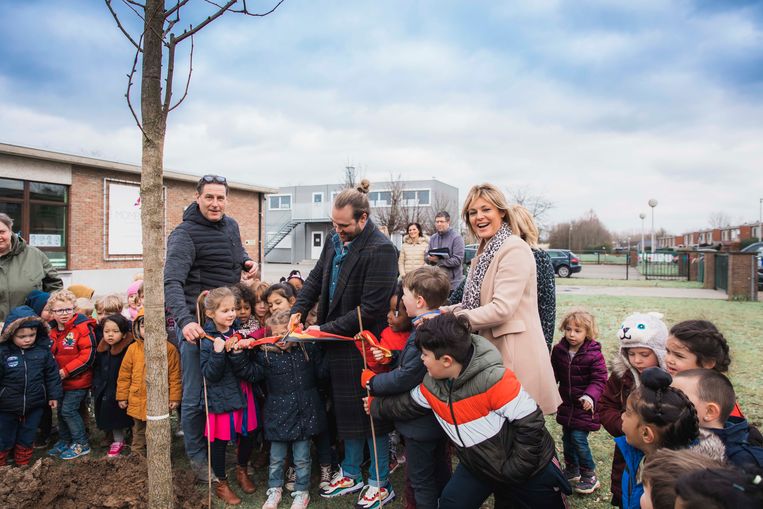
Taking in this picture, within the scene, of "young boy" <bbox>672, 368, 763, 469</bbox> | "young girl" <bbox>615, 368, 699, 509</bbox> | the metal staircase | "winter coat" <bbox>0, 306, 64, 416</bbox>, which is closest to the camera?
"young girl" <bbox>615, 368, 699, 509</bbox>

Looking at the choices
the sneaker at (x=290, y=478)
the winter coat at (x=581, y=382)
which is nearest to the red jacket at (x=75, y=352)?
the sneaker at (x=290, y=478)

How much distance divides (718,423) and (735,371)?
5.80 meters

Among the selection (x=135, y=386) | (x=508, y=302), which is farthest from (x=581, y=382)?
(x=135, y=386)

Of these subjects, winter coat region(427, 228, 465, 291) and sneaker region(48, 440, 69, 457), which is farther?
winter coat region(427, 228, 465, 291)

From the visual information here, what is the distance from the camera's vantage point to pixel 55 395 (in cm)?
424

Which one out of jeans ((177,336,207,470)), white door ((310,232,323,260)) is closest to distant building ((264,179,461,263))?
white door ((310,232,323,260))

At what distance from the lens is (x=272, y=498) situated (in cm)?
343

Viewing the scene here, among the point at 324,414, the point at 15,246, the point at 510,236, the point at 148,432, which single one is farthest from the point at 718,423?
the point at 15,246

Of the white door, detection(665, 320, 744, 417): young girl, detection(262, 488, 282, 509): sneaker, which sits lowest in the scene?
detection(262, 488, 282, 509): sneaker

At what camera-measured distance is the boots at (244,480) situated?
11.9 feet

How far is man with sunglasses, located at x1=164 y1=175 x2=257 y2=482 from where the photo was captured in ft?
11.8

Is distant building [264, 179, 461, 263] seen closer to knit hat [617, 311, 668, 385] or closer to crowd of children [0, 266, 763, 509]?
crowd of children [0, 266, 763, 509]

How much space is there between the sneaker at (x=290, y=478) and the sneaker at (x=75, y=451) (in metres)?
1.99

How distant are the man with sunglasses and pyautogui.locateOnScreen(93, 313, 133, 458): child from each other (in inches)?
39.5
